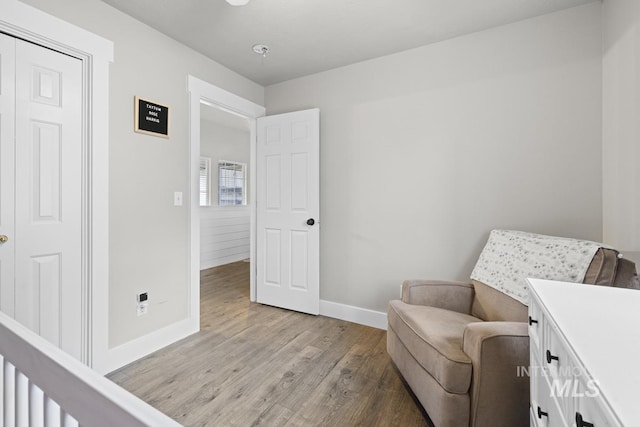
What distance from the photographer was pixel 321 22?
205cm

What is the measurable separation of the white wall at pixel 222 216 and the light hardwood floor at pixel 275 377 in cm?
233

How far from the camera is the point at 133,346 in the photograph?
2014 millimetres

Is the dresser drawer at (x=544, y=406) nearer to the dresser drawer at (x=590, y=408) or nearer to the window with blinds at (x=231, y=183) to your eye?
the dresser drawer at (x=590, y=408)

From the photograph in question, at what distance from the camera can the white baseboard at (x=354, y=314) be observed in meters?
2.60

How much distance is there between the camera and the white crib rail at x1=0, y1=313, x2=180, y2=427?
0.47 metres

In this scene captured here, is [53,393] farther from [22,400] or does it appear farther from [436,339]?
[436,339]

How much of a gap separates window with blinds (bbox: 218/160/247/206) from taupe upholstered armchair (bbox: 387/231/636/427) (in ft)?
14.3

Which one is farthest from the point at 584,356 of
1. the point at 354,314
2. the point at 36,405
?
the point at 354,314

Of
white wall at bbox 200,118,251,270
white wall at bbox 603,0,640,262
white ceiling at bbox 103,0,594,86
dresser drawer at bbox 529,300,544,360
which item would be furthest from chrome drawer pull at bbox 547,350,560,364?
white wall at bbox 200,118,251,270

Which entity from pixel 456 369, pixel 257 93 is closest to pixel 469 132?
pixel 456 369

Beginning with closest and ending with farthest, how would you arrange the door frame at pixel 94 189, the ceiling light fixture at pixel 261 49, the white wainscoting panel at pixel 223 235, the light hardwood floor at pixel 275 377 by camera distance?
the light hardwood floor at pixel 275 377
the door frame at pixel 94 189
the ceiling light fixture at pixel 261 49
the white wainscoting panel at pixel 223 235

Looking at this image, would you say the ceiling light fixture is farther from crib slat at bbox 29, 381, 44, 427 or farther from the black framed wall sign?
crib slat at bbox 29, 381, 44, 427

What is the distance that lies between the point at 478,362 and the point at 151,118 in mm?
2546

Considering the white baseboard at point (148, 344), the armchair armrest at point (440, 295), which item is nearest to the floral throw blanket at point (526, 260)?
the armchair armrest at point (440, 295)
